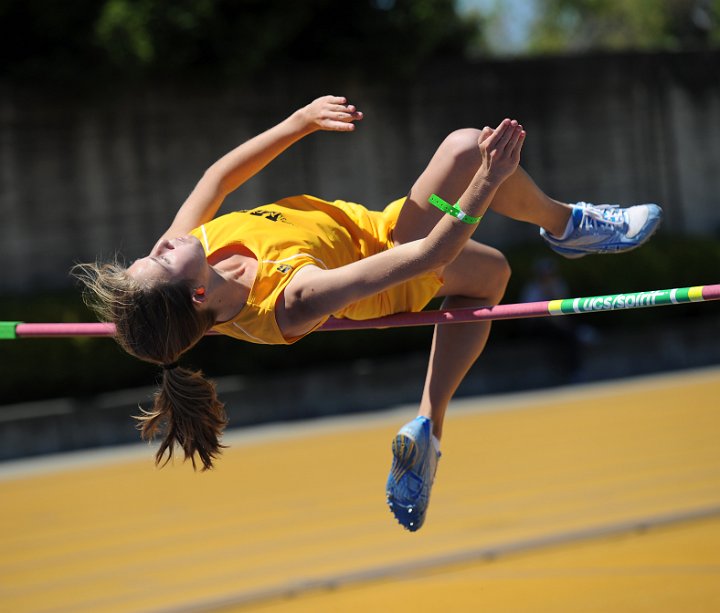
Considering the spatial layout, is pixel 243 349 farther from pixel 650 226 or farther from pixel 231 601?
pixel 650 226

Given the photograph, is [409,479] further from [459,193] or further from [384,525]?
[384,525]

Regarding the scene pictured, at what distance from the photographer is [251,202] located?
34.3 ft

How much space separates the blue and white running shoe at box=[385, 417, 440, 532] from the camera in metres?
3.49

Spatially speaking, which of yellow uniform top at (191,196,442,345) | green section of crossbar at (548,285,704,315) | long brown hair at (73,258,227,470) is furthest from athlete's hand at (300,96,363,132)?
green section of crossbar at (548,285,704,315)

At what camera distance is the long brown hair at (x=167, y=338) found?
120 inches

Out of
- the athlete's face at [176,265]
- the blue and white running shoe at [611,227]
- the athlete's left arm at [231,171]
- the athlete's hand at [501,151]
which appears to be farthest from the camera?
the blue and white running shoe at [611,227]

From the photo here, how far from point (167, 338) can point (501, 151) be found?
3.30ft

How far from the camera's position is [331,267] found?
3264 millimetres

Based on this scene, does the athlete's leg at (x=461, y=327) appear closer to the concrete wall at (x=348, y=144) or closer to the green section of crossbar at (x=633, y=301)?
the green section of crossbar at (x=633, y=301)

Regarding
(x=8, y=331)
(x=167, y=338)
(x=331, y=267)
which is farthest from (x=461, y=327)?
(x=8, y=331)

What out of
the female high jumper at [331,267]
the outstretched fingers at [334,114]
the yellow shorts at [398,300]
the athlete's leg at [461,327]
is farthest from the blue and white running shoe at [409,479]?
the outstretched fingers at [334,114]

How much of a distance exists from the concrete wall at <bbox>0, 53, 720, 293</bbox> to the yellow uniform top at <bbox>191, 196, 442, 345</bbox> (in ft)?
21.6

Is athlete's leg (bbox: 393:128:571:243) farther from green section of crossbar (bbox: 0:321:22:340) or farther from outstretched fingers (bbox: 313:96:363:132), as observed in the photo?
green section of crossbar (bbox: 0:321:22:340)

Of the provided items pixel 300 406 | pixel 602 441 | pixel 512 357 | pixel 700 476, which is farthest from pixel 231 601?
pixel 512 357
